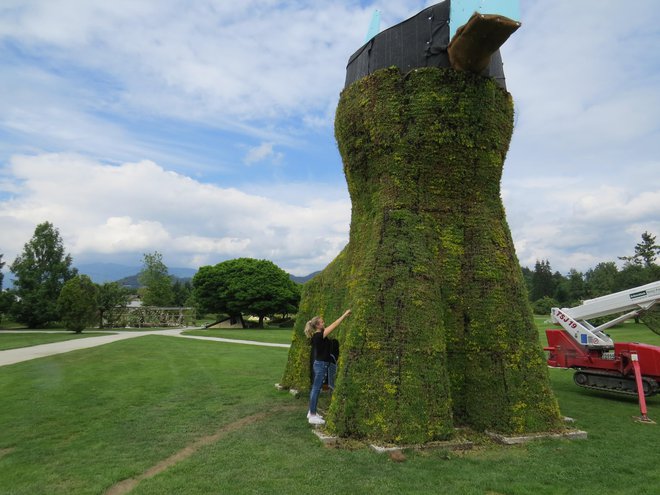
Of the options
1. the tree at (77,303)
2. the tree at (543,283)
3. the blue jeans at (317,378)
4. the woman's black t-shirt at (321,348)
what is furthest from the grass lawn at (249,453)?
the tree at (543,283)

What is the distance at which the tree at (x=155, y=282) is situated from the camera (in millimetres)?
65294

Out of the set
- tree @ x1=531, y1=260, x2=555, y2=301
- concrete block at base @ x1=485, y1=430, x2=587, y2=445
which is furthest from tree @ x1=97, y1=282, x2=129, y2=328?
tree @ x1=531, y1=260, x2=555, y2=301

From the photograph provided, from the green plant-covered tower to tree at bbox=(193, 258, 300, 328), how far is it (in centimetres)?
3980

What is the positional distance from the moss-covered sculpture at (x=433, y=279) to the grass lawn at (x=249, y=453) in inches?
22.2

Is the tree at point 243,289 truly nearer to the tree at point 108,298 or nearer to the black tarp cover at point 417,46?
the tree at point 108,298

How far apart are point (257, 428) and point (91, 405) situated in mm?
4504

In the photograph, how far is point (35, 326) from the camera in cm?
4475

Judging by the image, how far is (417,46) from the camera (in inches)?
312

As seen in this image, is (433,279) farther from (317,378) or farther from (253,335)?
(253,335)

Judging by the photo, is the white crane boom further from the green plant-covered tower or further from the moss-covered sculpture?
the moss-covered sculpture

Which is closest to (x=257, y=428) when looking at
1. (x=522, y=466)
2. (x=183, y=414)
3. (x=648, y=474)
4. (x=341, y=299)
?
(x=183, y=414)

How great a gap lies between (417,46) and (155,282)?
64988 mm

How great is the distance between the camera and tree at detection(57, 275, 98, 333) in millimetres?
34250

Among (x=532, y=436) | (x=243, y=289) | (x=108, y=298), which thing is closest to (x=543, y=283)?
(x=243, y=289)
